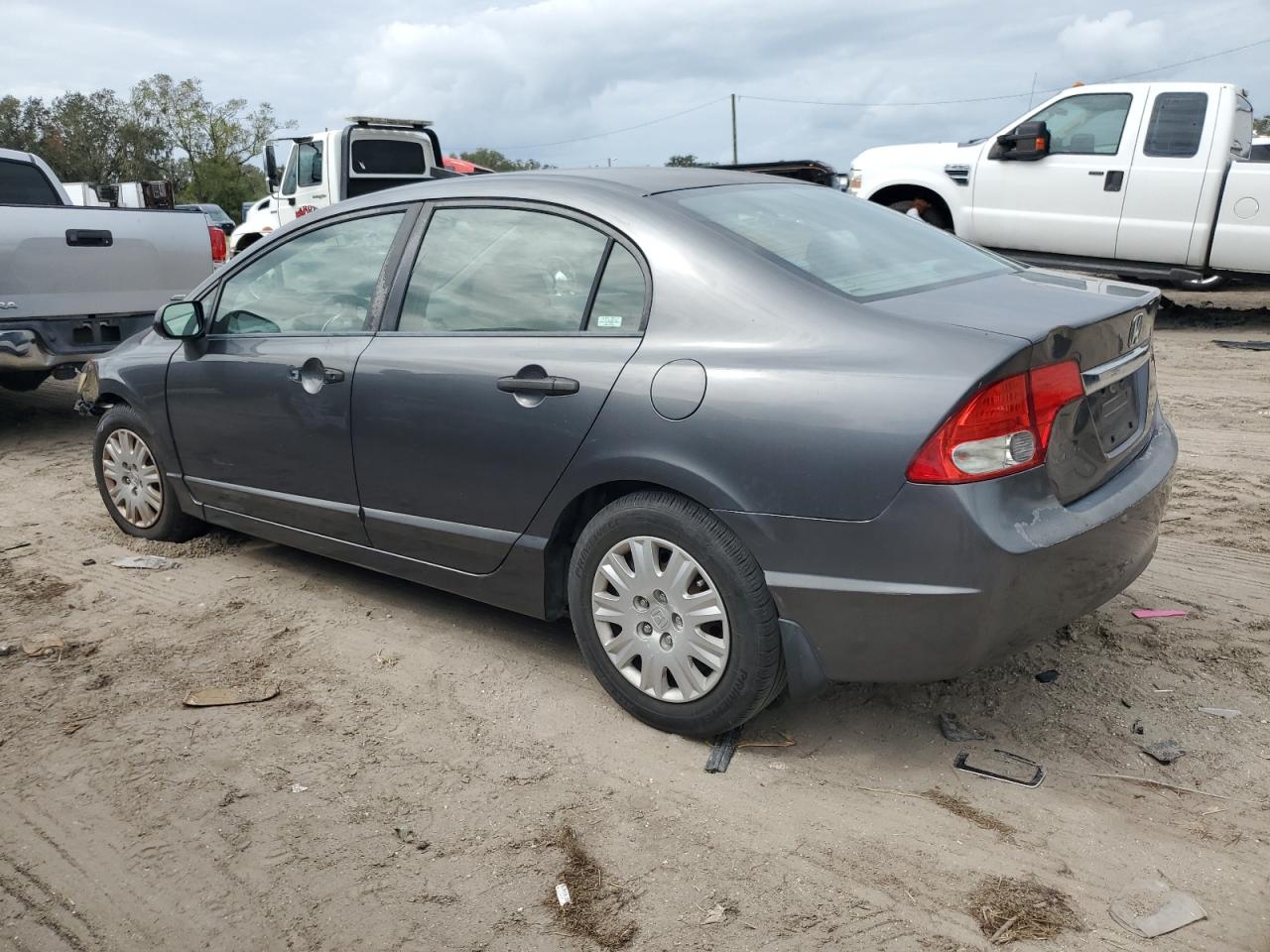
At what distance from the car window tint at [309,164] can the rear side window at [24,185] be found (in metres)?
6.32

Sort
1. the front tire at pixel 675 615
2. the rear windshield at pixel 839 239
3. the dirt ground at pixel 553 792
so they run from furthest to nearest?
1. the rear windshield at pixel 839 239
2. the front tire at pixel 675 615
3. the dirt ground at pixel 553 792

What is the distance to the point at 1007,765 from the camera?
3057 mm

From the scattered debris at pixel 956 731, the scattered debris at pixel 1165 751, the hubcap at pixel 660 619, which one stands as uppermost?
Result: the hubcap at pixel 660 619

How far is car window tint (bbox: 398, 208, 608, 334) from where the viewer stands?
3398 millimetres

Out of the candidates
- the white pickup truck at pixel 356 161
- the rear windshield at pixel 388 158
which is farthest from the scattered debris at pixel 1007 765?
the rear windshield at pixel 388 158

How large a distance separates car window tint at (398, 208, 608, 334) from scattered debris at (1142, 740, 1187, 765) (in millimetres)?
2099

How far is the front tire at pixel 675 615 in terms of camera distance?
2928mm

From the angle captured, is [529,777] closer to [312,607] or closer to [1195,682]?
[312,607]

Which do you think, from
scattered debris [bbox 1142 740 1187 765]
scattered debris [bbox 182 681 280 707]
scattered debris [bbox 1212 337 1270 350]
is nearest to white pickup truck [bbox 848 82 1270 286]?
scattered debris [bbox 1212 337 1270 350]

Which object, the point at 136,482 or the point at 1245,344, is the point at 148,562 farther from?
the point at 1245,344

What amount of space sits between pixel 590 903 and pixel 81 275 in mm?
6283

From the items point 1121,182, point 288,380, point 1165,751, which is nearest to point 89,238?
point 288,380

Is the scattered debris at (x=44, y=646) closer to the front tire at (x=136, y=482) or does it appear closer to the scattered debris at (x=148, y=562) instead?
the scattered debris at (x=148, y=562)

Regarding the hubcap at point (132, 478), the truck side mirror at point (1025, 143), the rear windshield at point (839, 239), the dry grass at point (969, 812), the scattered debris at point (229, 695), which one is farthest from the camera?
the truck side mirror at point (1025, 143)
